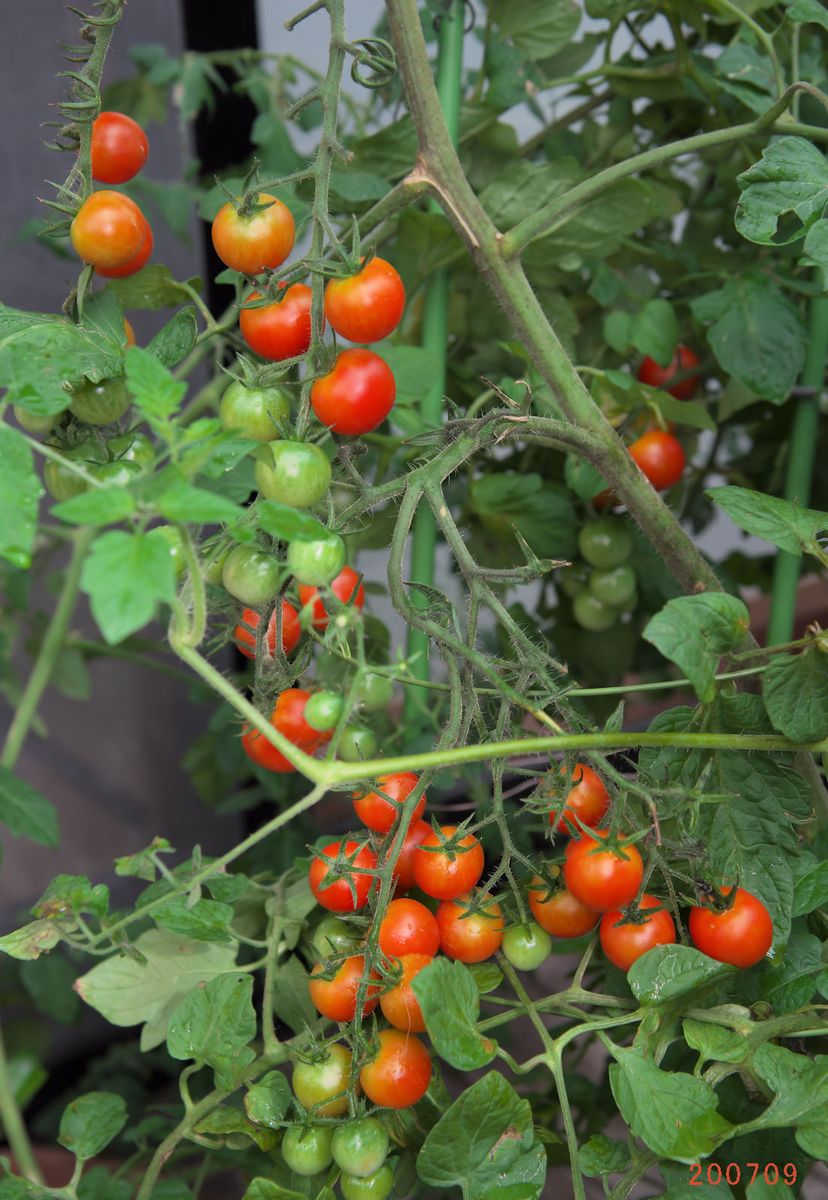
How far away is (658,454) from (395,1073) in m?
0.44

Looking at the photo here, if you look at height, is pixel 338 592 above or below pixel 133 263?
below

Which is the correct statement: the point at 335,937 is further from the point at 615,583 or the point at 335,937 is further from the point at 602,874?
the point at 615,583

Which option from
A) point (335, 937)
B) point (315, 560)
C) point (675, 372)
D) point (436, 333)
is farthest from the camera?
point (675, 372)

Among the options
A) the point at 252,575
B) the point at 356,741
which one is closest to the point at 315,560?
the point at 252,575

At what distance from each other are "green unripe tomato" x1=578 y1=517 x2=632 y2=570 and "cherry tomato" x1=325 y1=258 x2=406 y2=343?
13.3 inches

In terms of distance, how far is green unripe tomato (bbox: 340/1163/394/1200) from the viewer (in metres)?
0.43

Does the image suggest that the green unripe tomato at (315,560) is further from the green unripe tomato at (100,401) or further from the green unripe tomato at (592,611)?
the green unripe tomato at (592,611)

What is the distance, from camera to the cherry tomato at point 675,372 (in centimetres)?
78

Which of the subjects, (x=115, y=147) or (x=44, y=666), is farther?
(x=44, y=666)

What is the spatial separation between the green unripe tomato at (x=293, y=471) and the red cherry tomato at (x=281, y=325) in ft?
0.22

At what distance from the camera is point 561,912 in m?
0.47

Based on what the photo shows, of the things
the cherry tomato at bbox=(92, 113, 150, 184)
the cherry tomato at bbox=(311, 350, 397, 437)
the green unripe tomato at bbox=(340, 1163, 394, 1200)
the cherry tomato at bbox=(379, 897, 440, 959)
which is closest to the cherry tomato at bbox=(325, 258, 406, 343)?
the cherry tomato at bbox=(311, 350, 397, 437)

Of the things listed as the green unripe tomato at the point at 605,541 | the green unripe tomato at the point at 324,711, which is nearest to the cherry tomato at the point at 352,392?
the green unripe tomato at the point at 324,711

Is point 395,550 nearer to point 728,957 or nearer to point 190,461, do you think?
point 190,461
